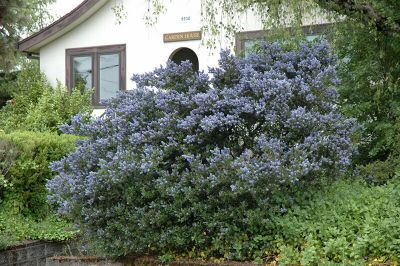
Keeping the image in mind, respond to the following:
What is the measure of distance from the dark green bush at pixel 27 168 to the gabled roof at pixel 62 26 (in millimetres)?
6460

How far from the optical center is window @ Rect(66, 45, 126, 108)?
17.5 metres

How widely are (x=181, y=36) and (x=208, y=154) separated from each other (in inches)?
406

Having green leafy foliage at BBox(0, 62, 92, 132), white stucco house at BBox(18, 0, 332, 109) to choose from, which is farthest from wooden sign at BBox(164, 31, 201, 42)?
green leafy foliage at BBox(0, 62, 92, 132)

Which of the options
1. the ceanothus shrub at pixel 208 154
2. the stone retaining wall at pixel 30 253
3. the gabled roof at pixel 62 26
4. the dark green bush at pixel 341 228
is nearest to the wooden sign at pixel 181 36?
the gabled roof at pixel 62 26

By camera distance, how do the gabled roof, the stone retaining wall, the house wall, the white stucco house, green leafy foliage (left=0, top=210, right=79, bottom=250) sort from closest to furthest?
the stone retaining wall → green leafy foliage (left=0, top=210, right=79, bottom=250) → the house wall → the white stucco house → the gabled roof

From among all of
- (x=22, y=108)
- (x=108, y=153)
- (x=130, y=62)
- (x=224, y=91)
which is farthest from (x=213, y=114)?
(x=22, y=108)

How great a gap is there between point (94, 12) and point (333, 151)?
40.1 feet

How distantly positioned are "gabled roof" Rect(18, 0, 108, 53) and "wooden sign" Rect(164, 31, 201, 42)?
1945 millimetres

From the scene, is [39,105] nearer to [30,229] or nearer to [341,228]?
[30,229]

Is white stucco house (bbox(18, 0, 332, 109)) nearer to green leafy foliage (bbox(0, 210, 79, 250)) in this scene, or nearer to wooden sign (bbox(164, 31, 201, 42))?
wooden sign (bbox(164, 31, 201, 42))

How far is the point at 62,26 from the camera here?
57.7 ft

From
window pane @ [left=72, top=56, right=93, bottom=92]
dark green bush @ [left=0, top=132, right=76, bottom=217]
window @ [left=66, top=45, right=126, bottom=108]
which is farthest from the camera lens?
window pane @ [left=72, top=56, right=93, bottom=92]

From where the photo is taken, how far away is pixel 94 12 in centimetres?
1755

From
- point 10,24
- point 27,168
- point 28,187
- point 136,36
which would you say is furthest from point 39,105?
point 27,168
